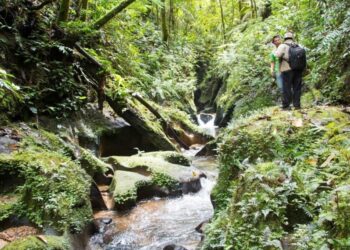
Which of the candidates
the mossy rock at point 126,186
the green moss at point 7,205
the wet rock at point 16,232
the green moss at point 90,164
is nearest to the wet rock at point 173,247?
the wet rock at point 16,232

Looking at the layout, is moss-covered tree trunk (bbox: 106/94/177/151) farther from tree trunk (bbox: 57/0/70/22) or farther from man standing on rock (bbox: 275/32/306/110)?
man standing on rock (bbox: 275/32/306/110)

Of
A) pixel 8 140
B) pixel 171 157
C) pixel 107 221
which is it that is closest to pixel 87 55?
pixel 171 157

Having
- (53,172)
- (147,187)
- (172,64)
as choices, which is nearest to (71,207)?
(53,172)

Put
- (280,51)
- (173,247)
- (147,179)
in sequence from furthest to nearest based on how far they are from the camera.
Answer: (147,179) < (280,51) < (173,247)

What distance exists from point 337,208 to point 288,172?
3.10 ft

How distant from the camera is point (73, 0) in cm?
1061

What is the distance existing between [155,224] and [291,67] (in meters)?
4.35

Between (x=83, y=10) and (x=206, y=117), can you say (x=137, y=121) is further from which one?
(x=206, y=117)

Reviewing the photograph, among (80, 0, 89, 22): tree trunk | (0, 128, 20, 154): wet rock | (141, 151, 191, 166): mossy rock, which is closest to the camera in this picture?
(0, 128, 20, 154): wet rock

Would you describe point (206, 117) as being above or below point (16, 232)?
above

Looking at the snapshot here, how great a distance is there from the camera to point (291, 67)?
7.65m

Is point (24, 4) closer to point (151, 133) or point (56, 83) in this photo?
point (56, 83)

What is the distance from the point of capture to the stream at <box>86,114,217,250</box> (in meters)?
5.71

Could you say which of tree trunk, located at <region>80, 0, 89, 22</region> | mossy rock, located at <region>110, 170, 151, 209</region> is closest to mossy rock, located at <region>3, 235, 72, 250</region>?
mossy rock, located at <region>110, 170, 151, 209</region>
